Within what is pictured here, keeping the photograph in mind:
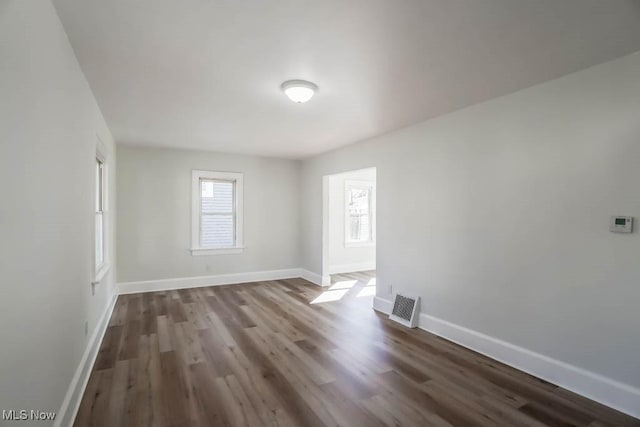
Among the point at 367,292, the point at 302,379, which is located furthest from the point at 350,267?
the point at 302,379

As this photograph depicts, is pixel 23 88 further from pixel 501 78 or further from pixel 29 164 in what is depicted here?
pixel 501 78

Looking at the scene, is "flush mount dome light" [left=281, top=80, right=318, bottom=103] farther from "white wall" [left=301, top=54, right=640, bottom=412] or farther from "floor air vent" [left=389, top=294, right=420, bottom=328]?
"floor air vent" [left=389, top=294, right=420, bottom=328]

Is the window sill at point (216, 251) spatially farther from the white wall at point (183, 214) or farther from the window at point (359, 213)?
the window at point (359, 213)

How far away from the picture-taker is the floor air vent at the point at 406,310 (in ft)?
12.8

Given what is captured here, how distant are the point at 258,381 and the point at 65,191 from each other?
77.3 inches

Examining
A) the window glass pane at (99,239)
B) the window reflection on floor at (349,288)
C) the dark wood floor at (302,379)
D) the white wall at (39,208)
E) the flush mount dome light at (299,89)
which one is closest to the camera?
the white wall at (39,208)

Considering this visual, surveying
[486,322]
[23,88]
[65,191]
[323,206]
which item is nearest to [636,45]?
[486,322]

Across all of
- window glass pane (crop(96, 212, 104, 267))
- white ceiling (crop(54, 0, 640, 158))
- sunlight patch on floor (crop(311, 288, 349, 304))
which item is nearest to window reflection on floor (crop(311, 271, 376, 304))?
sunlight patch on floor (crop(311, 288, 349, 304))

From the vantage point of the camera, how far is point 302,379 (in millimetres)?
2680

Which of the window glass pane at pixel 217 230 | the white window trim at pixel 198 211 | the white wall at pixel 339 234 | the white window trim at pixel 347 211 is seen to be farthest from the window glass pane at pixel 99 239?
the white window trim at pixel 347 211

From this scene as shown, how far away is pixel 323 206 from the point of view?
608cm

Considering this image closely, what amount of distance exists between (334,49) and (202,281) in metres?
5.03

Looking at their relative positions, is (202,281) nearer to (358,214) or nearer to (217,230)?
(217,230)

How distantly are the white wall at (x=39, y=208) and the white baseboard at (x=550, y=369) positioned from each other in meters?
3.35
